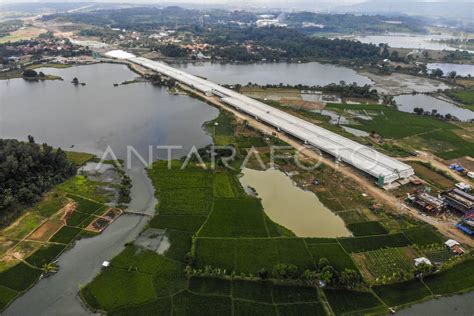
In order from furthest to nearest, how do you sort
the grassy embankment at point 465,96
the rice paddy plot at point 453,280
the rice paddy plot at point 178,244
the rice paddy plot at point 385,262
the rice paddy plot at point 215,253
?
the grassy embankment at point 465,96 → the rice paddy plot at point 178,244 → the rice paddy plot at point 215,253 → the rice paddy plot at point 385,262 → the rice paddy plot at point 453,280

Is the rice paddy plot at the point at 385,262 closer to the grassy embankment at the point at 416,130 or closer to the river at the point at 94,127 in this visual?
the river at the point at 94,127

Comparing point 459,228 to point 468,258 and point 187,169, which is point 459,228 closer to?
point 468,258

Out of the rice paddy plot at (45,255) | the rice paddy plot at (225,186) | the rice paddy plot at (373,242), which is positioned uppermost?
the rice paddy plot at (225,186)

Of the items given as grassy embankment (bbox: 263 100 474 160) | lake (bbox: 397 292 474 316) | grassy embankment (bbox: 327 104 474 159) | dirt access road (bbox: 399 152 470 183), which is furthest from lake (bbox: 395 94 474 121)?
lake (bbox: 397 292 474 316)

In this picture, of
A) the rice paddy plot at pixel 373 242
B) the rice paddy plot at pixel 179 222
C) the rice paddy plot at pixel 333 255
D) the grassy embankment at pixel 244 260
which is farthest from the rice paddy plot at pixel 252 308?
the rice paddy plot at pixel 373 242

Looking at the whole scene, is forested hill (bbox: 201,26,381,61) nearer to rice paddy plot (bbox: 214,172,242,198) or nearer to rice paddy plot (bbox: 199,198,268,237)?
rice paddy plot (bbox: 214,172,242,198)

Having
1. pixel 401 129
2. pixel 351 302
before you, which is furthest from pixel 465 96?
pixel 351 302
